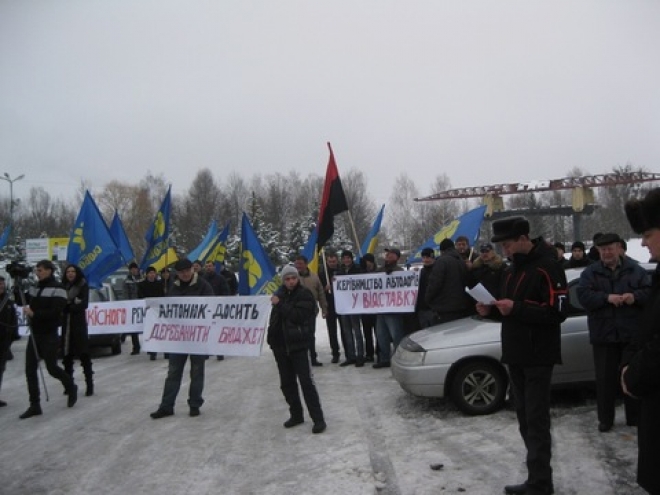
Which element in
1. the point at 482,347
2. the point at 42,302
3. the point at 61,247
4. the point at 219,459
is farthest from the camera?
the point at 61,247

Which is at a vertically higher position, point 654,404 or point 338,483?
point 654,404

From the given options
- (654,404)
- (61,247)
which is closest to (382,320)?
(654,404)

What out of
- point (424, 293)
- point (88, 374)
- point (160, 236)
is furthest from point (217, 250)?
point (424, 293)

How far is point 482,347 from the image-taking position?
263 inches

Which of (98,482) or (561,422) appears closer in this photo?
(98,482)

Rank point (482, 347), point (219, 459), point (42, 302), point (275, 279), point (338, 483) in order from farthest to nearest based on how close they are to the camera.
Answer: point (275, 279) < point (42, 302) < point (482, 347) < point (219, 459) < point (338, 483)

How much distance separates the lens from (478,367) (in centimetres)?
673

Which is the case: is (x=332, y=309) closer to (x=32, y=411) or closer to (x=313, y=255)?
(x=313, y=255)

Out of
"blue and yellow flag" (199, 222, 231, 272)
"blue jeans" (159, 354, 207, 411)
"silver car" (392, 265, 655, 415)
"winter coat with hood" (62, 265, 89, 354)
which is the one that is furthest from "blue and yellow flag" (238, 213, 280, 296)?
"blue and yellow flag" (199, 222, 231, 272)

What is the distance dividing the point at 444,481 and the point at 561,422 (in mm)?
2063

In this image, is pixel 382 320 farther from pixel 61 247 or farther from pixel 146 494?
pixel 61 247

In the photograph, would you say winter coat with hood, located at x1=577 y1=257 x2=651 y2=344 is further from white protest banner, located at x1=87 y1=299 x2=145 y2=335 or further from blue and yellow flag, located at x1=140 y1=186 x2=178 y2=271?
white protest banner, located at x1=87 y1=299 x2=145 y2=335

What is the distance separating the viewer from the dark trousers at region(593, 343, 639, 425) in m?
5.72

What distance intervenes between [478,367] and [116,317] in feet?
28.1
